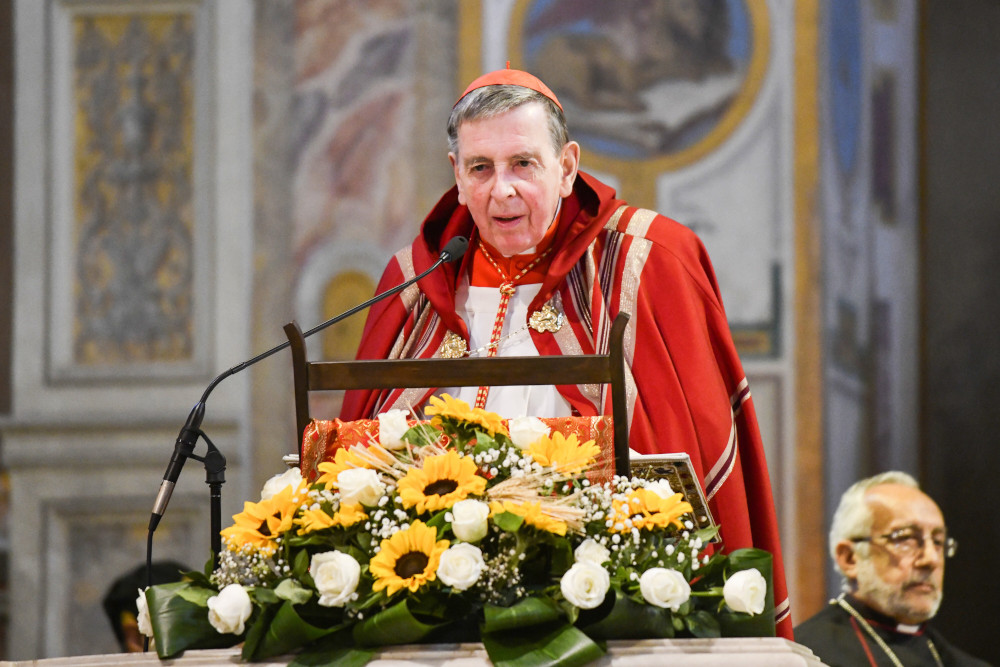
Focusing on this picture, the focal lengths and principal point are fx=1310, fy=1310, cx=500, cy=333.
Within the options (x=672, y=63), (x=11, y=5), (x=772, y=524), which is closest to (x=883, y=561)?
(x=772, y=524)

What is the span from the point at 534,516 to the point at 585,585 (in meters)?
0.12

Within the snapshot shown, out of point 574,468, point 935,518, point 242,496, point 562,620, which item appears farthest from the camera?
point 242,496

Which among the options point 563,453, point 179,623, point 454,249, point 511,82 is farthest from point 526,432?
point 511,82

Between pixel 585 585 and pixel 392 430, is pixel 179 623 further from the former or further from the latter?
pixel 585 585

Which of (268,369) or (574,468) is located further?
(268,369)

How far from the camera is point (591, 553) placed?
6.37ft

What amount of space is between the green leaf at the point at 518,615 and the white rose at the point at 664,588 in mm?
137

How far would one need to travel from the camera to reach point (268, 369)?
19.5 ft

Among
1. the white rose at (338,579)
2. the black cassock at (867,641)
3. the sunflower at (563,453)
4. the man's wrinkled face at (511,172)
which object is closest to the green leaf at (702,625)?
the sunflower at (563,453)

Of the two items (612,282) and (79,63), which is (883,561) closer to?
(612,282)

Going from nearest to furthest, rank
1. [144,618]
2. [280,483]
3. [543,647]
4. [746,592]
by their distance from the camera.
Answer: [543,647] → [746,592] → [144,618] → [280,483]

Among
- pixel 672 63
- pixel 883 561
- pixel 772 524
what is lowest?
pixel 883 561

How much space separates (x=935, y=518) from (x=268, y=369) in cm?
295

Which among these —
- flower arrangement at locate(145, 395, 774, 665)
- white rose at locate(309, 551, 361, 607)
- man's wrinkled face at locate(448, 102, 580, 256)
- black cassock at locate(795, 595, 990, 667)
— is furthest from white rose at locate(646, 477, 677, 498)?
black cassock at locate(795, 595, 990, 667)
